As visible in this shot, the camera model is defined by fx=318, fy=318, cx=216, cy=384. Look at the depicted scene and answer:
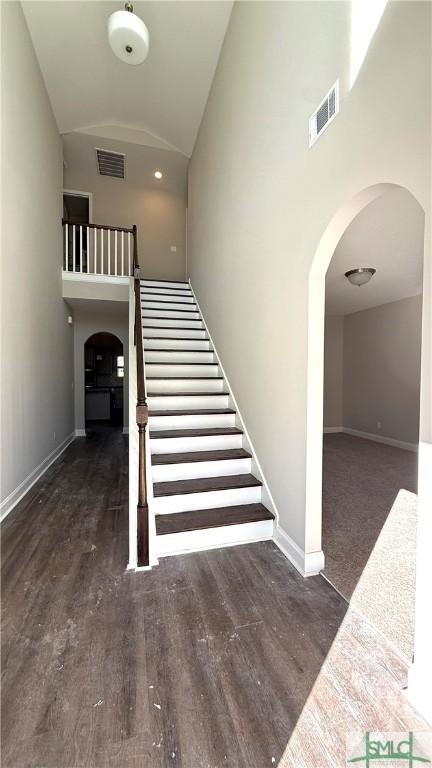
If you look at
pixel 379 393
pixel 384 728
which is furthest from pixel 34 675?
pixel 379 393

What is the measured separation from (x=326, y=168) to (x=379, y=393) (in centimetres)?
521

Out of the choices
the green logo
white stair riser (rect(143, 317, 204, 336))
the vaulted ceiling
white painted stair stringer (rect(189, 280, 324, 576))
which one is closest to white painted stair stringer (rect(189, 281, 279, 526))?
white painted stair stringer (rect(189, 280, 324, 576))

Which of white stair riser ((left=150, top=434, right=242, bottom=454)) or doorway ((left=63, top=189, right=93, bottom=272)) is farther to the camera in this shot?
doorway ((left=63, top=189, right=93, bottom=272))

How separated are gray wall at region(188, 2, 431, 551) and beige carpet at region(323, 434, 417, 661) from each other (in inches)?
14.3

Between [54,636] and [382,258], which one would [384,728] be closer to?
[54,636]

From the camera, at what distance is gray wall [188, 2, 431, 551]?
51.7 inches

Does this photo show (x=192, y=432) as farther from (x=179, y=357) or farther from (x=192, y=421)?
(x=179, y=357)

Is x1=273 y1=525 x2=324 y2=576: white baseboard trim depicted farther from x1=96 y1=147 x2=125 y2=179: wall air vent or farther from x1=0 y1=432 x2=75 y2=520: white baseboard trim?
x1=96 y1=147 x2=125 y2=179: wall air vent

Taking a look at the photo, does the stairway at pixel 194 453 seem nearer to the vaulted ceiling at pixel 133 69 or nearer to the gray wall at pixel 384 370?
the vaulted ceiling at pixel 133 69

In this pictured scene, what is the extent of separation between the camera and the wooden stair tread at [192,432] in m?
2.97

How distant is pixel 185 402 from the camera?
3.52m

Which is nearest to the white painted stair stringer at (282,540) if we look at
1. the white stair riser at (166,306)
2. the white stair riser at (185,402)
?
the white stair riser at (185,402)

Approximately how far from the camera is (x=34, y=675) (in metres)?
1.35

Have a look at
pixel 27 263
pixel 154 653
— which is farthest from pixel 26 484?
pixel 154 653
